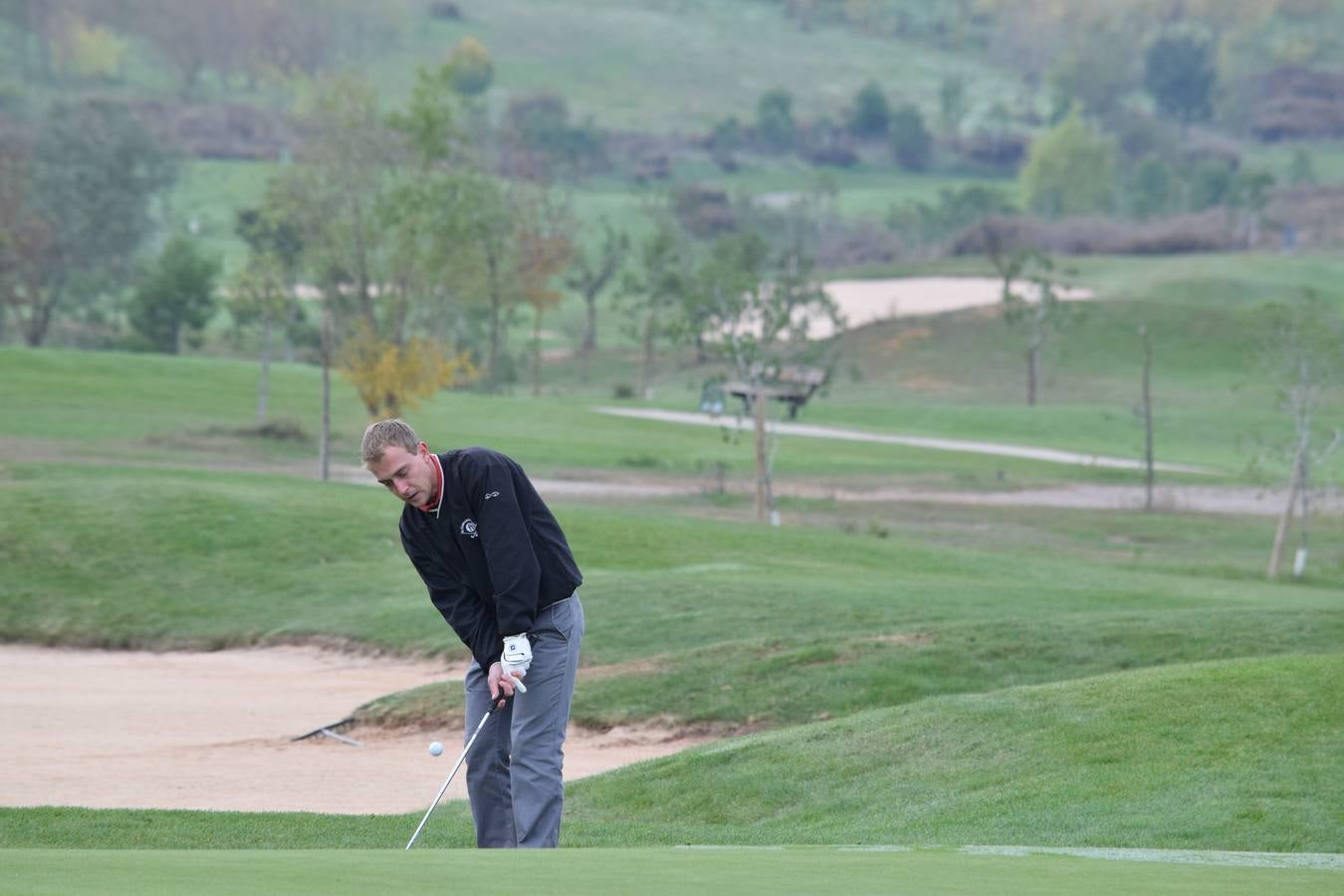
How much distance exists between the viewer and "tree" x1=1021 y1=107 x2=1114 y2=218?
164750 millimetres

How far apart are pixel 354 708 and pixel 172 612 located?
752cm

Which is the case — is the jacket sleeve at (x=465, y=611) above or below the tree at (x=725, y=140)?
below

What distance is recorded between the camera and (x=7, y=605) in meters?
26.4

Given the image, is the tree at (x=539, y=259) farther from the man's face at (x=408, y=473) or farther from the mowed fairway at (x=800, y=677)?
the man's face at (x=408, y=473)

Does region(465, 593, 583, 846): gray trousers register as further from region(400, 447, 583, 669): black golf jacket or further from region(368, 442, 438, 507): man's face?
region(368, 442, 438, 507): man's face

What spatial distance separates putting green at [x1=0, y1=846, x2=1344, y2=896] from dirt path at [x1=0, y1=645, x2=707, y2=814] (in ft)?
20.9

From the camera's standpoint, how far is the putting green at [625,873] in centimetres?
701

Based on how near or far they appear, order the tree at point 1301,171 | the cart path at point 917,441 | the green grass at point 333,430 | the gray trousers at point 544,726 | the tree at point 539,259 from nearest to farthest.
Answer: the gray trousers at point 544,726
the green grass at point 333,430
the cart path at point 917,441
the tree at point 539,259
the tree at point 1301,171

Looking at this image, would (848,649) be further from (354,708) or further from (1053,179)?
(1053,179)

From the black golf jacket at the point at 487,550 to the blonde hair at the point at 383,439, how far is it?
32 cm

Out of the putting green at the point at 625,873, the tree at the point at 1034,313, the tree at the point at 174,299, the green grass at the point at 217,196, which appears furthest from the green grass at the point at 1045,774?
the green grass at the point at 217,196

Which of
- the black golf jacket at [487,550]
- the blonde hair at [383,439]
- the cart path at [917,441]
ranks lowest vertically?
the cart path at [917,441]

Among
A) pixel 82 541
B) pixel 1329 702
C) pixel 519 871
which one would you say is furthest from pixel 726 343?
pixel 519 871

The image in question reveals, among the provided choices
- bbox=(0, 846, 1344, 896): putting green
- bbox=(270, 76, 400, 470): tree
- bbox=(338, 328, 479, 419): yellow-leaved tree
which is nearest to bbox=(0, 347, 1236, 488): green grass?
bbox=(338, 328, 479, 419): yellow-leaved tree
